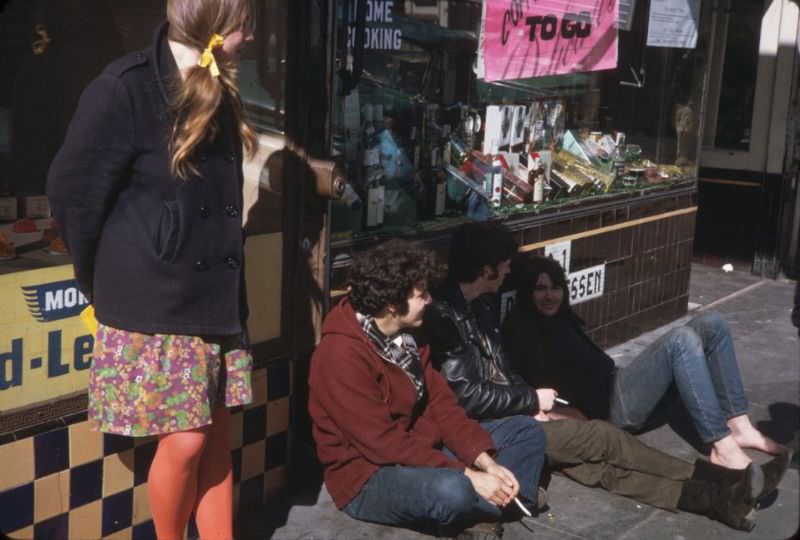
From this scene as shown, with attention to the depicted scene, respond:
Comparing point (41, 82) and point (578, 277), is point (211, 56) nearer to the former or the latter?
point (41, 82)

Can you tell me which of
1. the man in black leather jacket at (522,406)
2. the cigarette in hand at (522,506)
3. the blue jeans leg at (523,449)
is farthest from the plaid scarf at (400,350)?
the cigarette in hand at (522,506)

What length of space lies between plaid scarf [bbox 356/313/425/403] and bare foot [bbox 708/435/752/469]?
136 cm

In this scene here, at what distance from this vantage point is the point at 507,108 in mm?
5535

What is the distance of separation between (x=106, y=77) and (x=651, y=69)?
188 inches

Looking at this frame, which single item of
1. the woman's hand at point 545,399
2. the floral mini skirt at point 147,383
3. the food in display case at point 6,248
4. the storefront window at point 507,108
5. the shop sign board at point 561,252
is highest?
the storefront window at point 507,108

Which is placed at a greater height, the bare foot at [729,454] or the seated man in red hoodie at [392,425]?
the seated man in red hoodie at [392,425]

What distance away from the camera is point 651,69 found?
665 cm

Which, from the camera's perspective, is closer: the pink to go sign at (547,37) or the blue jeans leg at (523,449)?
the blue jeans leg at (523,449)

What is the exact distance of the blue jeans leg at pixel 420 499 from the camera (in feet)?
10.9

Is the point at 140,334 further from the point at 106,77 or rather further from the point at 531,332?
the point at 531,332

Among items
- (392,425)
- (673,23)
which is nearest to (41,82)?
(392,425)

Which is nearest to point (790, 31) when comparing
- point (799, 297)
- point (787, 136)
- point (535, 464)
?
point (787, 136)

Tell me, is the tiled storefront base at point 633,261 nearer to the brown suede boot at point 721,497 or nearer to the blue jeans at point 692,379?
the blue jeans at point 692,379

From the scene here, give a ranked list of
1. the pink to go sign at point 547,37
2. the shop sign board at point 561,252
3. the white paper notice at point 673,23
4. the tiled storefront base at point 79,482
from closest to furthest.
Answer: the tiled storefront base at point 79,482, the pink to go sign at point 547,37, the shop sign board at point 561,252, the white paper notice at point 673,23
